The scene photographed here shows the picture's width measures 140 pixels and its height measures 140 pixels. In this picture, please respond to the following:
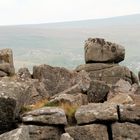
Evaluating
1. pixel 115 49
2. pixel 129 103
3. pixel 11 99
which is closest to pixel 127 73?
pixel 115 49

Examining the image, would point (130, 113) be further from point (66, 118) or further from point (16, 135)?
point (16, 135)

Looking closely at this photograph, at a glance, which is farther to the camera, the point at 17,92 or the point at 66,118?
the point at 17,92

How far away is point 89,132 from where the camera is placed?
3200 centimetres

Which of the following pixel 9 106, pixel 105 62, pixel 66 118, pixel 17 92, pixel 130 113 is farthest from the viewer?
pixel 105 62

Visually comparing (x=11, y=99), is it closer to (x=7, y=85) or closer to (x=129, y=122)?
(x=7, y=85)

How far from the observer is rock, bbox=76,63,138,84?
206 feet

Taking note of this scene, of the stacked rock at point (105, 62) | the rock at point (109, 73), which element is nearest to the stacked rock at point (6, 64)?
the rock at point (109, 73)

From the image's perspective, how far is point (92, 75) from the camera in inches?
2469

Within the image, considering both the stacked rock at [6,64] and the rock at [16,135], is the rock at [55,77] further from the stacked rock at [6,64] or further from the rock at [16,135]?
the rock at [16,135]

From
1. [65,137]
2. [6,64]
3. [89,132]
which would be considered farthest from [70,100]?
[6,64]

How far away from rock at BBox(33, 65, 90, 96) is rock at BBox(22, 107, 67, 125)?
64.4ft

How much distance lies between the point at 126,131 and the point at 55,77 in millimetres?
24675

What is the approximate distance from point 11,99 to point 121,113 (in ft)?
26.0

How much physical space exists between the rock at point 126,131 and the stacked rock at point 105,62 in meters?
30.0
